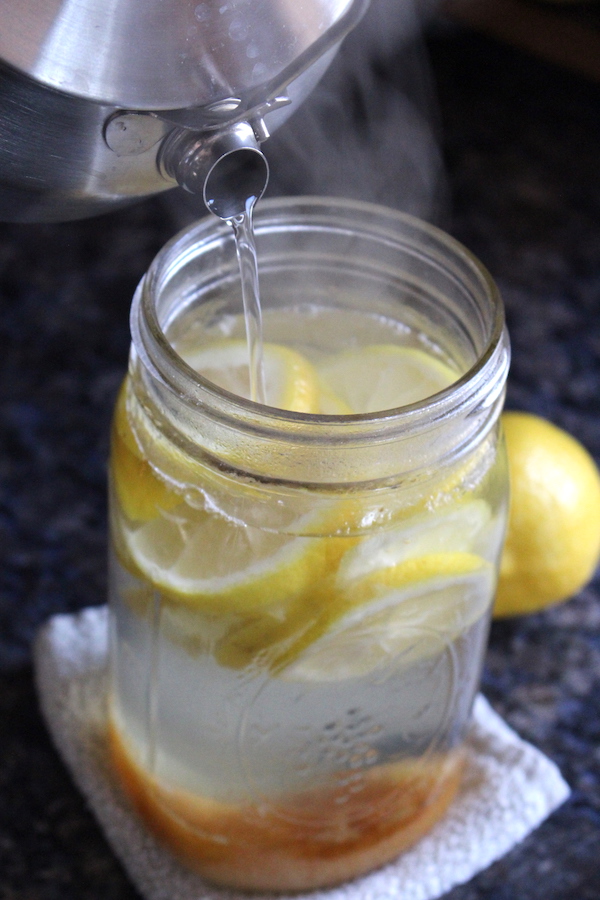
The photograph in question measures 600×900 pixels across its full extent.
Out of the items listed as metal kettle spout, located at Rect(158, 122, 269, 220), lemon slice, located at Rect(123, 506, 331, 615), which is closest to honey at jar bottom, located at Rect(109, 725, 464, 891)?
lemon slice, located at Rect(123, 506, 331, 615)

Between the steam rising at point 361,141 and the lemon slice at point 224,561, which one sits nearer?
the lemon slice at point 224,561

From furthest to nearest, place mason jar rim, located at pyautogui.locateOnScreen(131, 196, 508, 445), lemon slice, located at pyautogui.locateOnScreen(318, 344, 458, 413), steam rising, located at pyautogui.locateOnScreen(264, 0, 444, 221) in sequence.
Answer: steam rising, located at pyautogui.locateOnScreen(264, 0, 444, 221) < lemon slice, located at pyautogui.locateOnScreen(318, 344, 458, 413) < mason jar rim, located at pyautogui.locateOnScreen(131, 196, 508, 445)

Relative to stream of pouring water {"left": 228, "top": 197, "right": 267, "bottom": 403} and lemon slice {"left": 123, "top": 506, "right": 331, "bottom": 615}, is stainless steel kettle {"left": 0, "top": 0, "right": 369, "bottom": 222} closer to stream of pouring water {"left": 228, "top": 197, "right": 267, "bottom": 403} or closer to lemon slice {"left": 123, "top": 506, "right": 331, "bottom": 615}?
stream of pouring water {"left": 228, "top": 197, "right": 267, "bottom": 403}

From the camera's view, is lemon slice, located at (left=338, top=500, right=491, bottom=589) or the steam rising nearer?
lemon slice, located at (left=338, top=500, right=491, bottom=589)

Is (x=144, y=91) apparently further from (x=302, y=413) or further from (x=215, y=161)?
(x=302, y=413)

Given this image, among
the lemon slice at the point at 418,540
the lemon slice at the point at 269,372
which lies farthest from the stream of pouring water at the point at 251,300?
the lemon slice at the point at 418,540

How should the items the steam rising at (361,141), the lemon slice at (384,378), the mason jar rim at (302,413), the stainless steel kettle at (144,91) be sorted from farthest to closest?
the steam rising at (361,141)
the lemon slice at (384,378)
the mason jar rim at (302,413)
the stainless steel kettle at (144,91)

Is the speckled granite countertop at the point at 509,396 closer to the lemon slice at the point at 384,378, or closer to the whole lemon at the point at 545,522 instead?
the whole lemon at the point at 545,522
